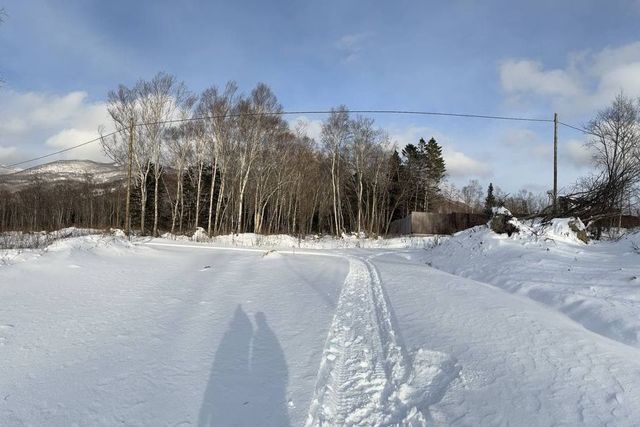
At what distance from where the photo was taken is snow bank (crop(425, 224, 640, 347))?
6.24 meters

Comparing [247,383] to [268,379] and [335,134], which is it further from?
[335,134]

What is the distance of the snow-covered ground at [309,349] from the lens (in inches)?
147

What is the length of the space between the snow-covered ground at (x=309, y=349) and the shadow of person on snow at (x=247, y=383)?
0.06ft

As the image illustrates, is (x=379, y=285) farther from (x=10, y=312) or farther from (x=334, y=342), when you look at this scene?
(x=10, y=312)

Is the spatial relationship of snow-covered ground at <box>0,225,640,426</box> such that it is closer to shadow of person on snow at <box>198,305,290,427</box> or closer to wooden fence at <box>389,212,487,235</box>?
shadow of person on snow at <box>198,305,290,427</box>

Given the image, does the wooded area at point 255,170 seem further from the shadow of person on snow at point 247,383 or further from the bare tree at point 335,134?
the shadow of person on snow at point 247,383

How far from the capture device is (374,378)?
4.52 meters

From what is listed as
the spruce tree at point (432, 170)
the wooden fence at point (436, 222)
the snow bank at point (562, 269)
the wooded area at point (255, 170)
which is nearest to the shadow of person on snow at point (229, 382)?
the snow bank at point (562, 269)

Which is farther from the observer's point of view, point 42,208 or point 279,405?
point 42,208

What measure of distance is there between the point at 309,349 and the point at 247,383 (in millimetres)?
1192

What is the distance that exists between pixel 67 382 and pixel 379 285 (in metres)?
6.96

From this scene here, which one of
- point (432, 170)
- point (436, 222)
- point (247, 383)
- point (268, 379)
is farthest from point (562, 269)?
point (432, 170)

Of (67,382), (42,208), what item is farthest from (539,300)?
(42,208)

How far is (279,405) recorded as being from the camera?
3.86 meters
